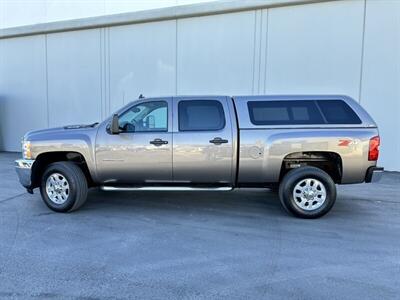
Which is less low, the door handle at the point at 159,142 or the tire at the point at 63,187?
the door handle at the point at 159,142

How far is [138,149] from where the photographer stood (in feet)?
19.8

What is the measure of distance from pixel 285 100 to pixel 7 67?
12954 millimetres

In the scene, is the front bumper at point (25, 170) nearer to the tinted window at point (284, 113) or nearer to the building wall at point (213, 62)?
the tinted window at point (284, 113)

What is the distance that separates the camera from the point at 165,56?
12266mm

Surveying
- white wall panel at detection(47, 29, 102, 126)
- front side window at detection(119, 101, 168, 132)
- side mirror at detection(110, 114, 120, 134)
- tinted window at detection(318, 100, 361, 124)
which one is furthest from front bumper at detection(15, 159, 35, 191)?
white wall panel at detection(47, 29, 102, 126)

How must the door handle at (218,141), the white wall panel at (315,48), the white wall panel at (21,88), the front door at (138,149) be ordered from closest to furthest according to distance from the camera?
the door handle at (218,141)
the front door at (138,149)
the white wall panel at (315,48)
the white wall panel at (21,88)

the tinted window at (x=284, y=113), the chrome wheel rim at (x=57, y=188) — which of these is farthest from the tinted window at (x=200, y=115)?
the chrome wheel rim at (x=57, y=188)

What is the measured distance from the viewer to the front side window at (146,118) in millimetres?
6105

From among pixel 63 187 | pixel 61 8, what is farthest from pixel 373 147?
pixel 61 8

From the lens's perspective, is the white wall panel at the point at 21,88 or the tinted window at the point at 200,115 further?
the white wall panel at the point at 21,88

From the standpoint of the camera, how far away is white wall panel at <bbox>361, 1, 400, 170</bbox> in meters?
9.68

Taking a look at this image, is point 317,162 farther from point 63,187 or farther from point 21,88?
point 21,88

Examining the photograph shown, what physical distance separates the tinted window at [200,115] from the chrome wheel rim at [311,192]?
1509 mm

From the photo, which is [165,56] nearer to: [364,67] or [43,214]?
[364,67]
